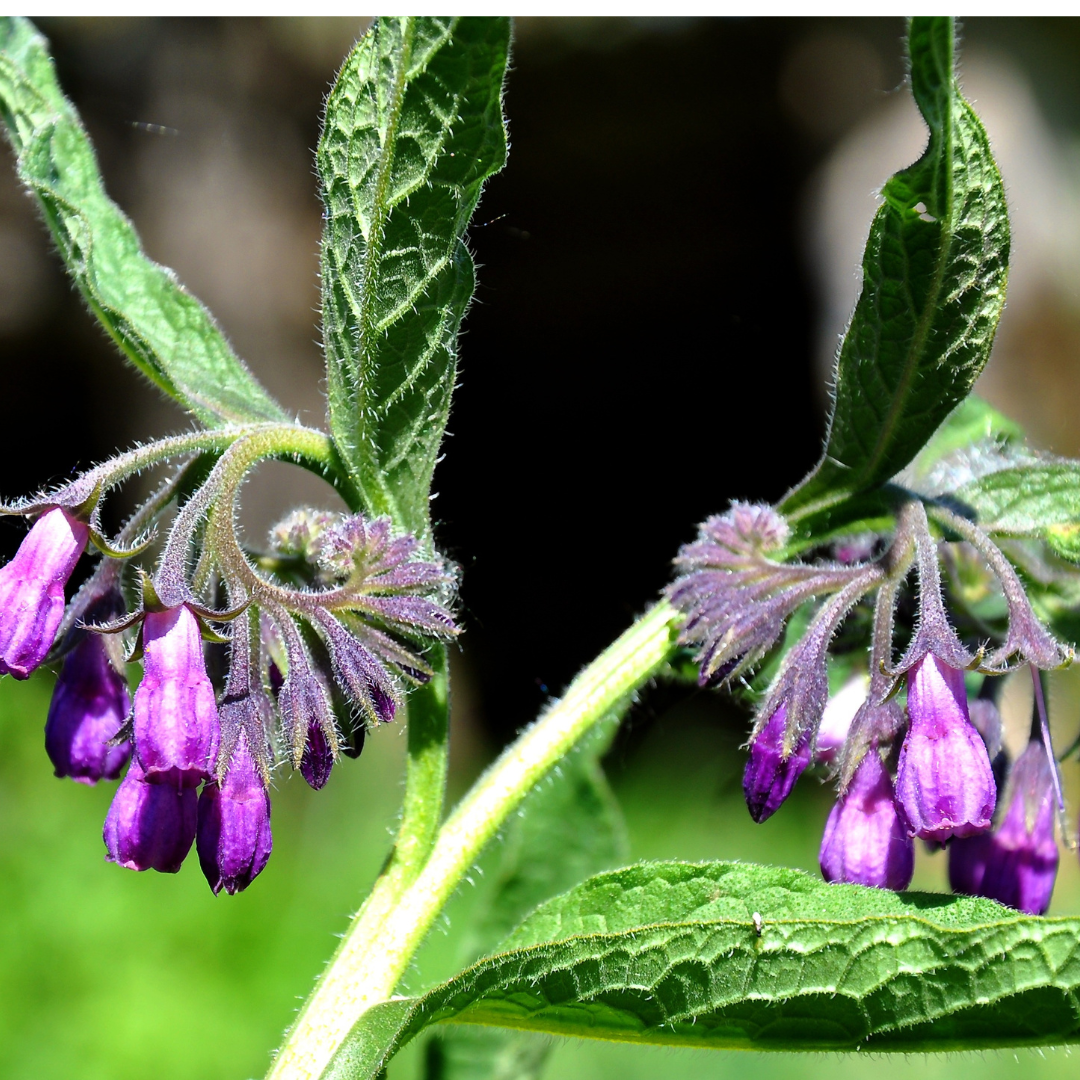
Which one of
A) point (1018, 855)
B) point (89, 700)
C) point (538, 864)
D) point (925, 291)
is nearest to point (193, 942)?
point (538, 864)

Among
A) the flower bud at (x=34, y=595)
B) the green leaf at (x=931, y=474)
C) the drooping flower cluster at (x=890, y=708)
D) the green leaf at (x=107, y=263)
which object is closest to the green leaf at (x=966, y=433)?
the green leaf at (x=931, y=474)

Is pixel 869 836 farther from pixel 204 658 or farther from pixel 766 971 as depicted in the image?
pixel 204 658

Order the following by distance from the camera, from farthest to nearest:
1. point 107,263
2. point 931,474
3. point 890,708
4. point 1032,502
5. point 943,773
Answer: point 931,474 < point 107,263 < point 1032,502 < point 890,708 < point 943,773

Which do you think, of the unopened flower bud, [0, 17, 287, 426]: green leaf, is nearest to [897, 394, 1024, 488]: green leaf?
the unopened flower bud

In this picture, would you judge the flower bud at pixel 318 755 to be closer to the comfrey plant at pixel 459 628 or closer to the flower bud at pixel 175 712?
the comfrey plant at pixel 459 628

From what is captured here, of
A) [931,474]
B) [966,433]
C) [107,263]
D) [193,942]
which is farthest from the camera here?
[193,942]

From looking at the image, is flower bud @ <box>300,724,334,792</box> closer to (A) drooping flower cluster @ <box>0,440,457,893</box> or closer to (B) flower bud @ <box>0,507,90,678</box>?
(A) drooping flower cluster @ <box>0,440,457,893</box>

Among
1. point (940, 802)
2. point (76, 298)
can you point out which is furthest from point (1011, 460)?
point (76, 298)
